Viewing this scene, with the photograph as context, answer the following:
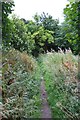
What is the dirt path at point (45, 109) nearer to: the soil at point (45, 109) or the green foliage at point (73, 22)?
the soil at point (45, 109)

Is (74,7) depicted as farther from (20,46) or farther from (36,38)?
(36,38)

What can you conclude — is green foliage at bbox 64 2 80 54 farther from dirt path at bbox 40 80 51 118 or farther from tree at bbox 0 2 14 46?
tree at bbox 0 2 14 46

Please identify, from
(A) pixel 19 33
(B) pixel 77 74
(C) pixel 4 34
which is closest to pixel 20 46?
(A) pixel 19 33

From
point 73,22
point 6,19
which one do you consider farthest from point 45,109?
point 6,19

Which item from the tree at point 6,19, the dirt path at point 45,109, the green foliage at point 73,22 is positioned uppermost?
the tree at point 6,19

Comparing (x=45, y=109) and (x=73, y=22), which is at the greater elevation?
(x=73, y=22)

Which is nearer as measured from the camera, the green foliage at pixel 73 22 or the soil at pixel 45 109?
the green foliage at pixel 73 22

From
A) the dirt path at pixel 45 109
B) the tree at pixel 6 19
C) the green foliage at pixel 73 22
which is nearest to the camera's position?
the green foliage at pixel 73 22

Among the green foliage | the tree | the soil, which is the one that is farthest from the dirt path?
the tree

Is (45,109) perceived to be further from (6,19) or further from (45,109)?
(6,19)

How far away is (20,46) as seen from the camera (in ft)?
27.0

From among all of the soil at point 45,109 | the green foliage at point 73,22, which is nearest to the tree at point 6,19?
the soil at point 45,109

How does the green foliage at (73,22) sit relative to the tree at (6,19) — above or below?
below

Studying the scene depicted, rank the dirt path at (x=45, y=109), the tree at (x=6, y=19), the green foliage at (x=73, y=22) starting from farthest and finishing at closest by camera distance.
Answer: the tree at (x=6, y=19), the dirt path at (x=45, y=109), the green foliage at (x=73, y=22)
